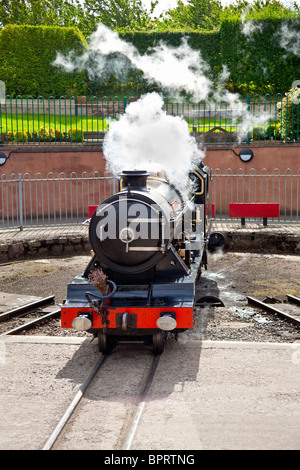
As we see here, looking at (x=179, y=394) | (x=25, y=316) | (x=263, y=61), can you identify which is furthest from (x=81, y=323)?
(x=263, y=61)

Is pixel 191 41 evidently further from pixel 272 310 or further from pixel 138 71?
pixel 272 310

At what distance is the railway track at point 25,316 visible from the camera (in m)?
7.26

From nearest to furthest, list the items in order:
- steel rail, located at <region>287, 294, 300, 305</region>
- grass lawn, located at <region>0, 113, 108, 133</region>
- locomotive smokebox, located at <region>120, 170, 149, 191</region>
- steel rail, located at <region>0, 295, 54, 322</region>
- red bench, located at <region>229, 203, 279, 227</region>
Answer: locomotive smokebox, located at <region>120, 170, 149, 191</region>
steel rail, located at <region>0, 295, 54, 322</region>
steel rail, located at <region>287, 294, 300, 305</region>
red bench, located at <region>229, 203, 279, 227</region>
grass lawn, located at <region>0, 113, 108, 133</region>

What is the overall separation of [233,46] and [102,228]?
1905 cm

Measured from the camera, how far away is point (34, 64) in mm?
23750

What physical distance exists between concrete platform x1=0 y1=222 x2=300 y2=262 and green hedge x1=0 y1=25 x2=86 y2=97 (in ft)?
40.2

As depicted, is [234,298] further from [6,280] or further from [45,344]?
[6,280]

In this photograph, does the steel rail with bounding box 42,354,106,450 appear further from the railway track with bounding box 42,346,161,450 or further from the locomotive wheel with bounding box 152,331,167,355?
the locomotive wheel with bounding box 152,331,167,355

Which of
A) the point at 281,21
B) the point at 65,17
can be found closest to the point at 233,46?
the point at 281,21

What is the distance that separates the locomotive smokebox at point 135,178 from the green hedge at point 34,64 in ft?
58.7

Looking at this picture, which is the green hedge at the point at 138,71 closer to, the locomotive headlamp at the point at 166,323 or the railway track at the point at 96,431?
the locomotive headlamp at the point at 166,323

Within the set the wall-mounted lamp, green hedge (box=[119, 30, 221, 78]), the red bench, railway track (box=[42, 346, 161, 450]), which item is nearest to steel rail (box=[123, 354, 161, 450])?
railway track (box=[42, 346, 161, 450])

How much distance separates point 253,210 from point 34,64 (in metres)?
13.9

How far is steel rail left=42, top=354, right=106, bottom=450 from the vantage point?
4218 mm
